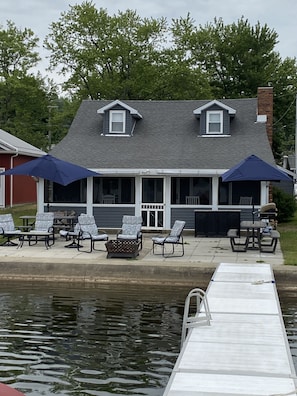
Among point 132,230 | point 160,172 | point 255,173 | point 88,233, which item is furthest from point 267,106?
point 88,233

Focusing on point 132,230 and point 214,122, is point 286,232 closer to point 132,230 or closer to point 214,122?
point 214,122

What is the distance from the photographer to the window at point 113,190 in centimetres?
2142

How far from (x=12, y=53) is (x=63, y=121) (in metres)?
6.32

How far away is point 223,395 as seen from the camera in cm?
559

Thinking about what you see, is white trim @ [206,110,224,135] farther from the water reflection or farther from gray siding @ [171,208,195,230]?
the water reflection

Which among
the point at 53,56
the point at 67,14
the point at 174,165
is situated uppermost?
the point at 67,14

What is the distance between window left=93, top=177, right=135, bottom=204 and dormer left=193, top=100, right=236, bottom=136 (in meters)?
4.05

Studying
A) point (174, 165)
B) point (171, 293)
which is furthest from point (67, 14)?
point (171, 293)

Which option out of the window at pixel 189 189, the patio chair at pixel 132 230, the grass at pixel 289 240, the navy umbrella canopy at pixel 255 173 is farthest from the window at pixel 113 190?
the navy umbrella canopy at pixel 255 173

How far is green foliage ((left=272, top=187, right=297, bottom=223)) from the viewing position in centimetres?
2597

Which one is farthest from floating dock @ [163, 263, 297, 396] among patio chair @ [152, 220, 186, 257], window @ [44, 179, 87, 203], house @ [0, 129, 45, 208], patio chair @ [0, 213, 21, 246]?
house @ [0, 129, 45, 208]

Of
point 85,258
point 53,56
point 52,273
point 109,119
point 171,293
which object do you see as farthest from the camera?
point 53,56

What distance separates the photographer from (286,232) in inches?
854

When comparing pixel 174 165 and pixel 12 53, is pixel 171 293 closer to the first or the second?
pixel 174 165
